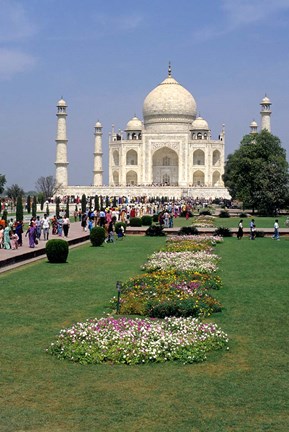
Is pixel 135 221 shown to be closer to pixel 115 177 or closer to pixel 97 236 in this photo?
pixel 97 236

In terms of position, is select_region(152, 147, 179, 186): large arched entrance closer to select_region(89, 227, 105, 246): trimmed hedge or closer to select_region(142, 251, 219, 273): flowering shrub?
select_region(89, 227, 105, 246): trimmed hedge

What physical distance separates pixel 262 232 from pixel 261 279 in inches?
390

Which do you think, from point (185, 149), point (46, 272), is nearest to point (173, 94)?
point (185, 149)

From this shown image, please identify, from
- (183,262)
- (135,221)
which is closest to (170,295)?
(183,262)

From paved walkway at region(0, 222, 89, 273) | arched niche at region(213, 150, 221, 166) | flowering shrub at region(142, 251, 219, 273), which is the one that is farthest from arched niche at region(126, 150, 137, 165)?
flowering shrub at region(142, 251, 219, 273)

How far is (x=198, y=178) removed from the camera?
5984 centimetres

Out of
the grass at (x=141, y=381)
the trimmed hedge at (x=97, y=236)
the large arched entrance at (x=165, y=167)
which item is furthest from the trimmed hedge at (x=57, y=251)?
the large arched entrance at (x=165, y=167)

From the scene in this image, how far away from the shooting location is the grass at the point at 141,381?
15.2 ft

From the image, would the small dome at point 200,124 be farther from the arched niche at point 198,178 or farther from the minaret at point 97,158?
the minaret at point 97,158

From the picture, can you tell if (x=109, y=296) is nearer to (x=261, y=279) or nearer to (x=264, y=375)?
(x=261, y=279)

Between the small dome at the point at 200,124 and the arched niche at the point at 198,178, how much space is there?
426cm

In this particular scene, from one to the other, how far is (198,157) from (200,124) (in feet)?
10.5

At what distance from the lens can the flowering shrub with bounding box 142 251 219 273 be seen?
38.6 ft

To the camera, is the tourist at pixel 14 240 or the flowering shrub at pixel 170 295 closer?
the flowering shrub at pixel 170 295
